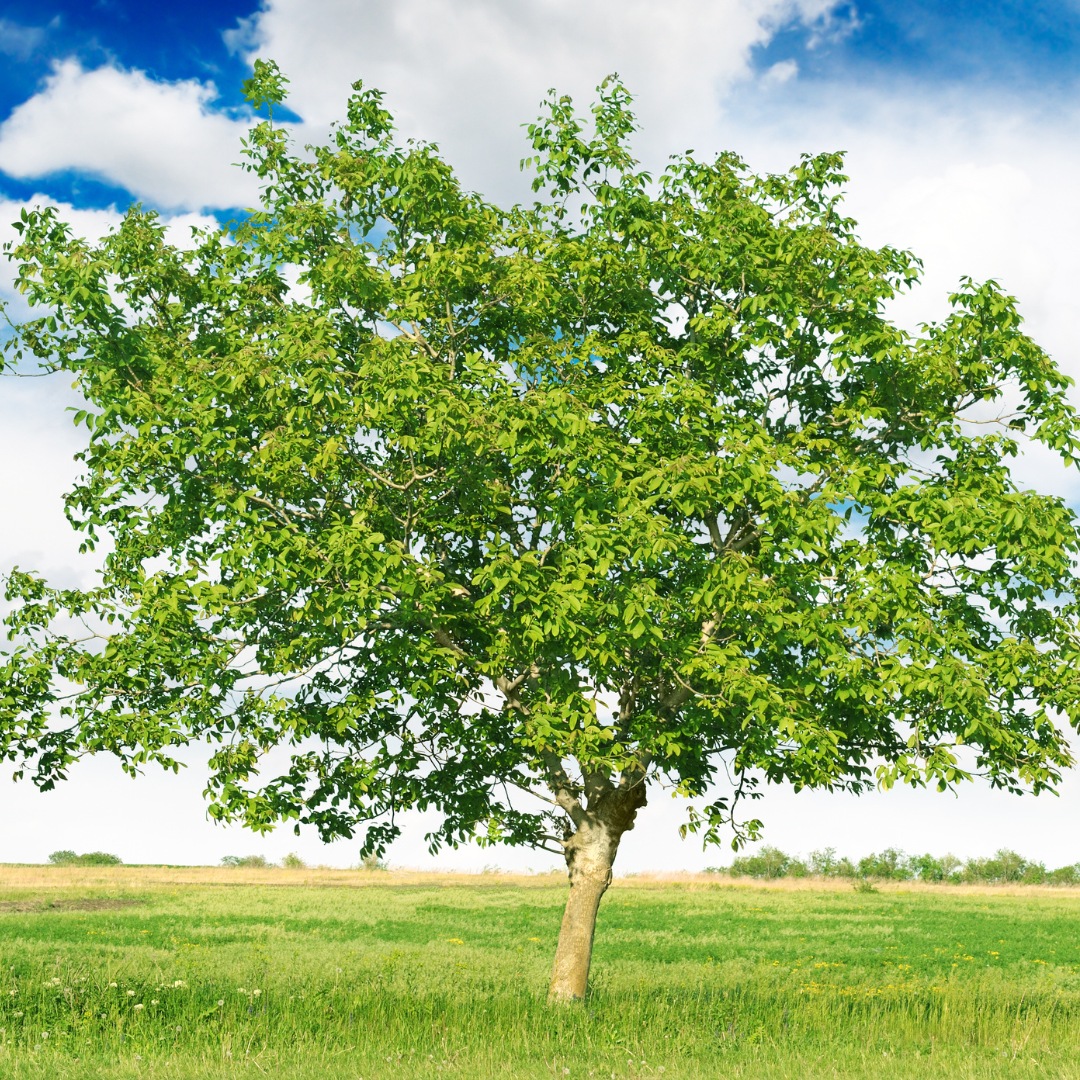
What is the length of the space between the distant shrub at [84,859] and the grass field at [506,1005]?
104 m

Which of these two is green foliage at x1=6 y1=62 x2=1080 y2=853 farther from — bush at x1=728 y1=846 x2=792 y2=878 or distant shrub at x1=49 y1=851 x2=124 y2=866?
distant shrub at x1=49 y1=851 x2=124 y2=866

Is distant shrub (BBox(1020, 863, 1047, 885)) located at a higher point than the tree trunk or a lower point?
lower

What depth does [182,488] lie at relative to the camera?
1270 cm

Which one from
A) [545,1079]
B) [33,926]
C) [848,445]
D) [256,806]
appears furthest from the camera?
[33,926]


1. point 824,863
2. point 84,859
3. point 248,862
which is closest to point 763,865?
point 824,863

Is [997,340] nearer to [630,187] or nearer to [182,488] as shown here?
[630,187]

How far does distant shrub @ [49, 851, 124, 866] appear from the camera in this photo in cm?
12700

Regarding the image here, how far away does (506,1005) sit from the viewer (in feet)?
42.4

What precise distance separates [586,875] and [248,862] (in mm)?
114664

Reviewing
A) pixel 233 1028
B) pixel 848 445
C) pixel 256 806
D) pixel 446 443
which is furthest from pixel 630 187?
pixel 233 1028

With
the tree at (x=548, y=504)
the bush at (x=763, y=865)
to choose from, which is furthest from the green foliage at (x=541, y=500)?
the bush at (x=763, y=865)

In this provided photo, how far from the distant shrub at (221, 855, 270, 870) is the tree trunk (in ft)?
330

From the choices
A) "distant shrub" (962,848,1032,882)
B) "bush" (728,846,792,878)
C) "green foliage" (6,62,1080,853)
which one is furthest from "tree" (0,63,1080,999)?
"distant shrub" (962,848,1032,882)

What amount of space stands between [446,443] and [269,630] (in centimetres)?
412
